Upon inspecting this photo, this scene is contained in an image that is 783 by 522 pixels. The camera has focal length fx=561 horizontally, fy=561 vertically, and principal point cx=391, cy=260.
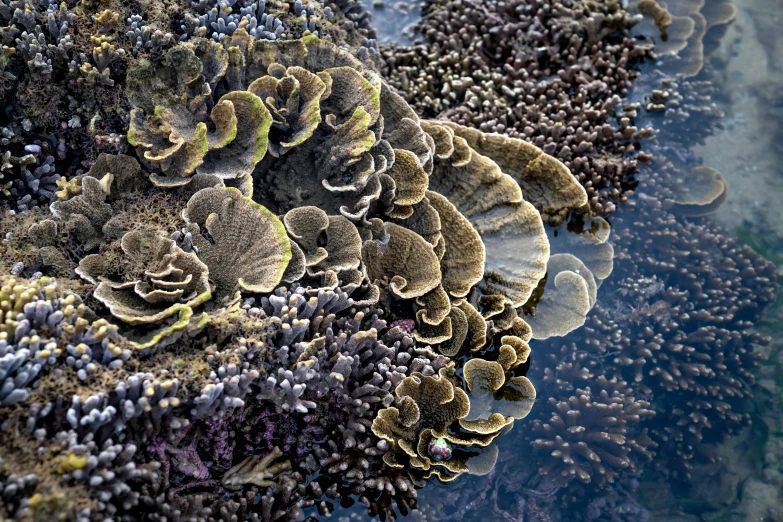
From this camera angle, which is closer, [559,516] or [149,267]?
[149,267]

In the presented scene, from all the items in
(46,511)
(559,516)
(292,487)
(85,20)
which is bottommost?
(559,516)

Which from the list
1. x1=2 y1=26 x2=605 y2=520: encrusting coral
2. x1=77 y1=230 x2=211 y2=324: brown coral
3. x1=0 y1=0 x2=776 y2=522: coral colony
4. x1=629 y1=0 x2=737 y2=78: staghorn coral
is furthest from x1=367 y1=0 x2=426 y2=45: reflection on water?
x1=77 y1=230 x2=211 y2=324: brown coral

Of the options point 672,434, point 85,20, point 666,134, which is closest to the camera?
point 85,20

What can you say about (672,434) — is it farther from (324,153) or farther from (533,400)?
(324,153)

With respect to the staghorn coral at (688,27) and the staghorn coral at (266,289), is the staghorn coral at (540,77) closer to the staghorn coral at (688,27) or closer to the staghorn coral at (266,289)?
the staghorn coral at (688,27)

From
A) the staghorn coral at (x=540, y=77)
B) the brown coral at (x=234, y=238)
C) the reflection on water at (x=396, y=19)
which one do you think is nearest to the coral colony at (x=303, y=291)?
the brown coral at (x=234, y=238)

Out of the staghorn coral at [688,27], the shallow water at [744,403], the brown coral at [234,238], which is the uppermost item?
the staghorn coral at [688,27]

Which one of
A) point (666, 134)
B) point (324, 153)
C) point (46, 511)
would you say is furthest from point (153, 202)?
point (666, 134)

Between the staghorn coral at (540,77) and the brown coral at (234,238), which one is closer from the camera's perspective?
the brown coral at (234,238)
